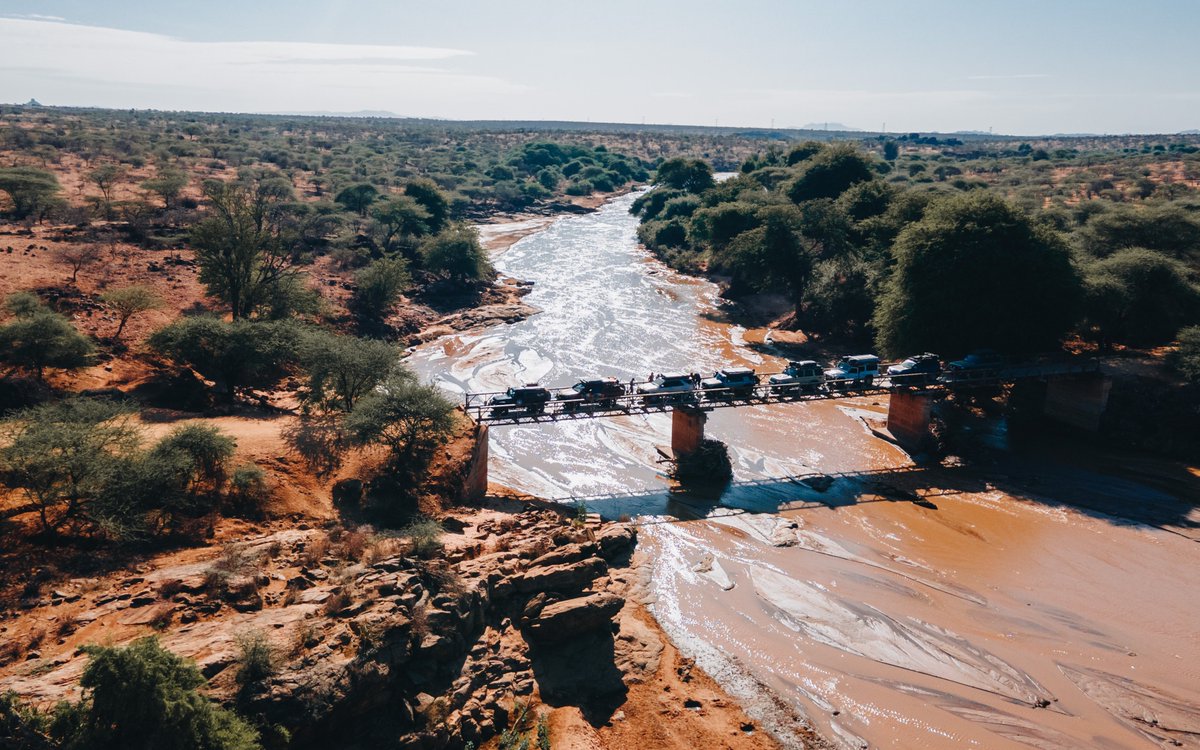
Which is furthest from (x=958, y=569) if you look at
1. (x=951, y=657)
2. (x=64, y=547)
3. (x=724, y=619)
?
(x=64, y=547)

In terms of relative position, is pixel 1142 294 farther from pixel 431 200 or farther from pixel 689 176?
pixel 689 176

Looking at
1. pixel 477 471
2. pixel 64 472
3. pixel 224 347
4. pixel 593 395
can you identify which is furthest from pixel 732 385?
pixel 64 472

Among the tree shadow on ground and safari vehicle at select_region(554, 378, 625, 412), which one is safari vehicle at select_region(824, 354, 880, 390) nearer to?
safari vehicle at select_region(554, 378, 625, 412)

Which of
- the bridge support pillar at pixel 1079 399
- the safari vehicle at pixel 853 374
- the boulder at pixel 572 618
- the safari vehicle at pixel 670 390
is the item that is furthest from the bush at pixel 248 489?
the bridge support pillar at pixel 1079 399

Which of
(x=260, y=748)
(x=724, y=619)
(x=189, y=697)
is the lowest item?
(x=724, y=619)

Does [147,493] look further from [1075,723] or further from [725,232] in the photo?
[725,232]

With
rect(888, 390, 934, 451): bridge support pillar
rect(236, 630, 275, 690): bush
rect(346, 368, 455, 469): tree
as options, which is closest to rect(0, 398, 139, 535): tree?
rect(236, 630, 275, 690): bush
